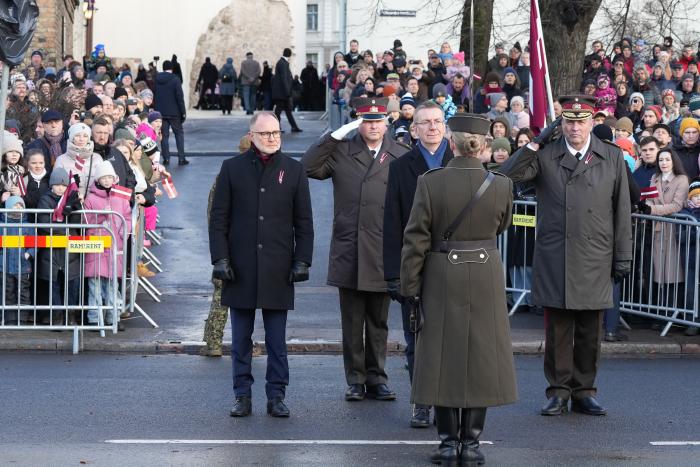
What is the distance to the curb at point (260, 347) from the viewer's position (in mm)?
11719

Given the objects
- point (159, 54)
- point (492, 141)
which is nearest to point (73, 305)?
point (492, 141)

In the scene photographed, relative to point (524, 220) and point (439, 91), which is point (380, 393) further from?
point (439, 91)

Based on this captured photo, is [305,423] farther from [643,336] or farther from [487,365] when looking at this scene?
[643,336]

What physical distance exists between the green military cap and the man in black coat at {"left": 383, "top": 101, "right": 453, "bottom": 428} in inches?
39.0

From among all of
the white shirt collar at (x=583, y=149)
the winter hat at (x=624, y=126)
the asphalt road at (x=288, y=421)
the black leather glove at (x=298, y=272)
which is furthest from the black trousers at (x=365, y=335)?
the winter hat at (x=624, y=126)

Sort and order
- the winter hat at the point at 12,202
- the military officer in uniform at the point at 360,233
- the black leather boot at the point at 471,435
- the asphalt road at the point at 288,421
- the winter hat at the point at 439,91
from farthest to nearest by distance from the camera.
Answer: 1. the winter hat at the point at 439,91
2. the winter hat at the point at 12,202
3. the military officer in uniform at the point at 360,233
4. the asphalt road at the point at 288,421
5. the black leather boot at the point at 471,435

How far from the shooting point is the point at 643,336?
489 inches

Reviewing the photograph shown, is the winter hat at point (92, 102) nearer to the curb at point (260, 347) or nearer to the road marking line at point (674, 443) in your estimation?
the curb at point (260, 347)

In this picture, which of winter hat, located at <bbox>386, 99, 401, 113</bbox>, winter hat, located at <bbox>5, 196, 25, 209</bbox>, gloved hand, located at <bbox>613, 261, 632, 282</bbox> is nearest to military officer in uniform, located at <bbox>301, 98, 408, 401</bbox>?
gloved hand, located at <bbox>613, 261, 632, 282</bbox>

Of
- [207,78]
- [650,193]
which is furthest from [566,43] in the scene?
[207,78]

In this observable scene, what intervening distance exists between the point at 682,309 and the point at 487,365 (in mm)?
5138

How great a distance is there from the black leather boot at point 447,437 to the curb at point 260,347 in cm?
393

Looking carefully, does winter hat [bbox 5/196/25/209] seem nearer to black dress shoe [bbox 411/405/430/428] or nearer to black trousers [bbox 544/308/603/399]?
black dress shoe [bbox 411/405/430/428]

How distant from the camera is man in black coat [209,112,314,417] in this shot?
895 cm
